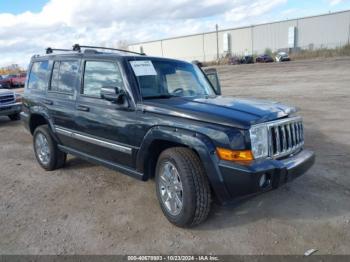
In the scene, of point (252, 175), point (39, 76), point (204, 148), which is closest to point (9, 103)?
point (39, 76)

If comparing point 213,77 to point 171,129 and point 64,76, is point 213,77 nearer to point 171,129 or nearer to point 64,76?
point 171,129

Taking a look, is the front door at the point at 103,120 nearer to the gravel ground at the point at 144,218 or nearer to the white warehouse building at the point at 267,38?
the gravel ground at the point at 144,218

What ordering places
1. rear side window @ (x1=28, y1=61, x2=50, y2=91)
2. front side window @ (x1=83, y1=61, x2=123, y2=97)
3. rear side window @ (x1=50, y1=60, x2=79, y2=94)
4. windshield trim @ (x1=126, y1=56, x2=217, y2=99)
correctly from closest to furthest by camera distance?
windshield trim @ (x1=126, y1=56, x2=217, y2=99), front side window @ (x1=83, y1=61, x2=123, y2=97), rear side window @ (x1=50, y1=60, x2=79, y2=94), rear side window @ (x1=28, y1=61, x2=50, y2=91)

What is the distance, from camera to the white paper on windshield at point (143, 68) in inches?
165

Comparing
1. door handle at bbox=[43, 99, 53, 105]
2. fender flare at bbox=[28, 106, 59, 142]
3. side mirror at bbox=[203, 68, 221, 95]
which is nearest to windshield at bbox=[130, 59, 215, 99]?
side mirror at bbox=[203, 68, 221, 95]

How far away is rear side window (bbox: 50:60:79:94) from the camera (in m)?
4.89

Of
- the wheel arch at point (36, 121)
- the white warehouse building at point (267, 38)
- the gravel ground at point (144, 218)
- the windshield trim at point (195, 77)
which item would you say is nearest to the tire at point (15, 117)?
the wheel arch at point (36, 121)

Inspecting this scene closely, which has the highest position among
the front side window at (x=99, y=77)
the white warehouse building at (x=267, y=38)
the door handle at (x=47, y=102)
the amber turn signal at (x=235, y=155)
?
the white warehouse building at (x=267, y=38)

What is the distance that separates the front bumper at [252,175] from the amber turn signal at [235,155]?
0.05 m

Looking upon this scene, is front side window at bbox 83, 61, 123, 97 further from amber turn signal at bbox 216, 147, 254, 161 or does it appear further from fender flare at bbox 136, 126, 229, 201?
amber turn signal at bbox 216, 147, 254, 161

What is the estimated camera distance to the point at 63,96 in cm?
508

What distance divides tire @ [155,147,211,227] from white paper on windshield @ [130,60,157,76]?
110 centimetres

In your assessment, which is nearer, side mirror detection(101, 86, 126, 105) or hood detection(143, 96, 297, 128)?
hood detection(143, 96, 297, 128)

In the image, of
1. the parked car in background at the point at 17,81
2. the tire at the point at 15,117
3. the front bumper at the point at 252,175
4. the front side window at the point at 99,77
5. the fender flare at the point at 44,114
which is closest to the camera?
the front bumper at the point at 252,175
